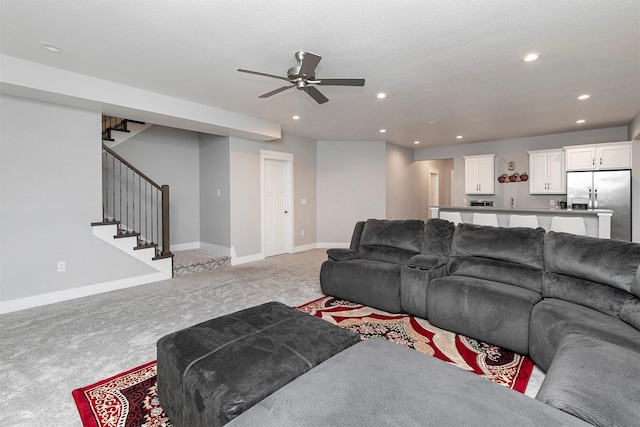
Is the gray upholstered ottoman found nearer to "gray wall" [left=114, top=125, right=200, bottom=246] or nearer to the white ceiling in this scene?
the white ceiling

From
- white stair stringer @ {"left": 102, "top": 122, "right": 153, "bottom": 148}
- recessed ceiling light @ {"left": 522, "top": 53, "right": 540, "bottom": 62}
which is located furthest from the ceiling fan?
white stair stringer @ {"left": 102, "top": 122, "right": 153, "bottom": 148}

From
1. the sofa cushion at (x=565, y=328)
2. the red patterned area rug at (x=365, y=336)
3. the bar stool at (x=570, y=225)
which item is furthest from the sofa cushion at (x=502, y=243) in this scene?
the bar stool at (x=570, y=225)

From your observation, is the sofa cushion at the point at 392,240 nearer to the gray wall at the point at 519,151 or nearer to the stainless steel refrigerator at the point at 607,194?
the stainless steel refrigerator at the point at 607,194

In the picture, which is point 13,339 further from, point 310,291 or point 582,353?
point 582,353

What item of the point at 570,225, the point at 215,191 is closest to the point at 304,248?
the point at 215,191

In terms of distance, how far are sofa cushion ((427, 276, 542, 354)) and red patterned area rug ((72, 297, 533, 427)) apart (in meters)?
0.10

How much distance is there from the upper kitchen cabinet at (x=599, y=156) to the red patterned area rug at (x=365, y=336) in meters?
5.45

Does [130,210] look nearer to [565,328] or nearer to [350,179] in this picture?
[350,179]

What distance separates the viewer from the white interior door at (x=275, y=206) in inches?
258

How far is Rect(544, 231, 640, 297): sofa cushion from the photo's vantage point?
83.5 inches

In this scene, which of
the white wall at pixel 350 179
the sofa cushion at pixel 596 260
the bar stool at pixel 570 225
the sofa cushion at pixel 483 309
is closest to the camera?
the sofa cushion at pixel 596 260

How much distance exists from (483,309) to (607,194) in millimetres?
5253

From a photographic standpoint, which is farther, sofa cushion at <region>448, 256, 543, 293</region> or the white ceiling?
sofa cushion at <region>448, 256, 543, 293</region>

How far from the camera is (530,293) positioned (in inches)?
101
